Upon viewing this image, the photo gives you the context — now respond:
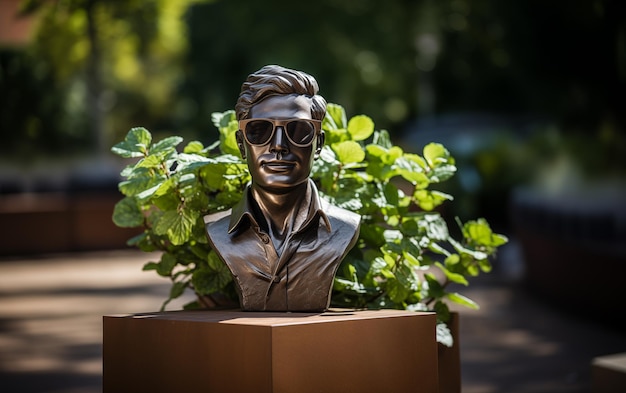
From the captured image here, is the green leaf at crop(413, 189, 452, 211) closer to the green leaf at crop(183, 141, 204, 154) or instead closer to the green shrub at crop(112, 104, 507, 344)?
the green shrub at crop(112, 104, 507, 344)

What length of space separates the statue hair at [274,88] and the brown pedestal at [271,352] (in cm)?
98

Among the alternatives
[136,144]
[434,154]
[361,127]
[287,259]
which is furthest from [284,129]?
[434,154]

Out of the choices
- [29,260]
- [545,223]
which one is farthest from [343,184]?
[29,260]

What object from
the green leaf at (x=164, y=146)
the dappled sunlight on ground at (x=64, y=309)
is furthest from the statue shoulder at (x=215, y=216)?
the dappled sunlight on ground at (x=64, y=309)

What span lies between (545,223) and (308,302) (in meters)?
7.97

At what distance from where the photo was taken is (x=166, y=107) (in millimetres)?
44344

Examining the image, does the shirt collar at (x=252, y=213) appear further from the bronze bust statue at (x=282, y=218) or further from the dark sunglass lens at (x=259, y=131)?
the dark sunglass lens at (x=259, y=131)

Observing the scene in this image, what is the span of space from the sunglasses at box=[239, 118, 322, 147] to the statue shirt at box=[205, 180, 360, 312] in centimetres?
32

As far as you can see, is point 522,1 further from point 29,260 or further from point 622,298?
point 29,260

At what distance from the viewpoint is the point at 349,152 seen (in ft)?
17.2

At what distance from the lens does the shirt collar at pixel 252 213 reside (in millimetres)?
4660

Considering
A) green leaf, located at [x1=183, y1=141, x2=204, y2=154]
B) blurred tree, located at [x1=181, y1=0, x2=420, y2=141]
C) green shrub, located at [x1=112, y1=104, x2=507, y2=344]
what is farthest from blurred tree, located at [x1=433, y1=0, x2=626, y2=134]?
Result: blurred tree, located at [x1=181, y1=0, x2=420, y2=141]

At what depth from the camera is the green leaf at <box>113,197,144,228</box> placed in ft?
17.1

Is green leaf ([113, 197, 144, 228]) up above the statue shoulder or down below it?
above
